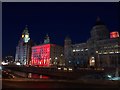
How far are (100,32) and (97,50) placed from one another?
25.0 ft

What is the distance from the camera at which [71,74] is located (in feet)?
76.3

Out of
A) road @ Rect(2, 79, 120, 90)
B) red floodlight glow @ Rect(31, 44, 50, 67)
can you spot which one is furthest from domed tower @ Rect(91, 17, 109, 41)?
road @ Rect(2, 79, 120, 90)

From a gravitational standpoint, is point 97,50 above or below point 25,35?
below

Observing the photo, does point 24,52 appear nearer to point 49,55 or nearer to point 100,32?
point 49,55

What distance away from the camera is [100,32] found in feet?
192

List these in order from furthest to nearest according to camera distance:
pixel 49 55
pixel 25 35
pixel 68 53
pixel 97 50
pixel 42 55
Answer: pixel 25 35 < pixel 42 55 < pixel 49 55 < pixel 68 53 < pixel 97 50

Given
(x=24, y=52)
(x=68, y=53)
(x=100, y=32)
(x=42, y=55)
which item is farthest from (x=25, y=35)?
(x=100, y=32)

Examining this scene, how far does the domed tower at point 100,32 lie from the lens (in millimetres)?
57594

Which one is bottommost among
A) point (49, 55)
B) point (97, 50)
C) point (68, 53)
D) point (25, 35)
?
point (49, 55)

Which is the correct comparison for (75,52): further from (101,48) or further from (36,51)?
(36,51)

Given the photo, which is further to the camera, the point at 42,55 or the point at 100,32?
the point at 42,55

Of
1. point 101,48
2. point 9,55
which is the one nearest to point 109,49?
point 101,48

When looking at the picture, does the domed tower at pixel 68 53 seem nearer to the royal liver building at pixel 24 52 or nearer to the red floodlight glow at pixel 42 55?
the red floodlight glow at pixel 42 55

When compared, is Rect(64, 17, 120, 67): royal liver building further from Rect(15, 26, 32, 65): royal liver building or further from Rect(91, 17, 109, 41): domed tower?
Rect(15, 26, 32, 65): royal liver building
